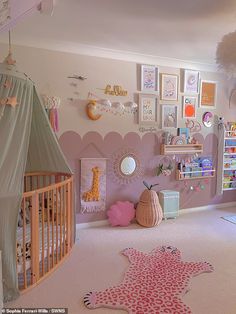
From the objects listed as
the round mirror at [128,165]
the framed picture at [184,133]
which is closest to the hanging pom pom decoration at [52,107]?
the round mirror at [128,165]

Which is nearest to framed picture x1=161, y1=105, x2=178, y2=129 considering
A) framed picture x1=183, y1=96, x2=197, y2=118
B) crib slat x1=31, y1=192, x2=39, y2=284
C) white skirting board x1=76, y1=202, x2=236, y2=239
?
framed picture x1=183, y1=96, x2=197, y2=118

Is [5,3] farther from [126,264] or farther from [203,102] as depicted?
[203,102]

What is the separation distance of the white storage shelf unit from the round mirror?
1.63m

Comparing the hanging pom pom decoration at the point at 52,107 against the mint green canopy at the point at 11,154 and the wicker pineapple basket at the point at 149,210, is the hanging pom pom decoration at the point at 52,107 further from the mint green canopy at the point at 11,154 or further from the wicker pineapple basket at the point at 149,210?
the wicker pineapple basket at the point at 149,210

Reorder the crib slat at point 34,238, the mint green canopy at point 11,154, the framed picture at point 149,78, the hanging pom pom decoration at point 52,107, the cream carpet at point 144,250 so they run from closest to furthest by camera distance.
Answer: the mint green canopy at point 11,154, the cream carpet at point 144,250, the crib slat at point 34,238, the hanging pom pom decoration at point 52,107, the framed picture at point 149,78

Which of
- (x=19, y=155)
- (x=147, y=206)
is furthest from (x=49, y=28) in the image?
(x=147, y=206)

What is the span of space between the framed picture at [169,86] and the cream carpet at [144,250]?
1.80 m

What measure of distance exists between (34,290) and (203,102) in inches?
137

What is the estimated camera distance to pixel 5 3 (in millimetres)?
1483

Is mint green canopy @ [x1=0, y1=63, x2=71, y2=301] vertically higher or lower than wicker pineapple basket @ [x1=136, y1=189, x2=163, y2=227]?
higher

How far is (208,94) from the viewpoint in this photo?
4.27m

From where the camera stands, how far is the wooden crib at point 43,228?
7.02ft

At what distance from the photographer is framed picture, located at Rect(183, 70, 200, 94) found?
13.3 feet

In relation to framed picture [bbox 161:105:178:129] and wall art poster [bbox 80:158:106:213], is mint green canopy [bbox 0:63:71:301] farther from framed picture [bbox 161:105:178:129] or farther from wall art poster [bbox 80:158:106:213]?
framed picture [bbox 161:105:178:129]
